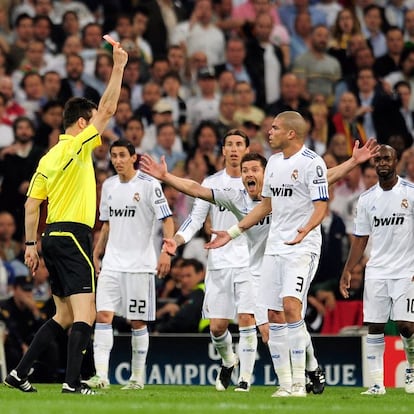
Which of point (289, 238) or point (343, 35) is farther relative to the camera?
point (343, 35)

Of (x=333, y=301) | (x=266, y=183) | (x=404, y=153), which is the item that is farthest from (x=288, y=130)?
(x=404, y=153)

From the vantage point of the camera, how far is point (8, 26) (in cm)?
2397

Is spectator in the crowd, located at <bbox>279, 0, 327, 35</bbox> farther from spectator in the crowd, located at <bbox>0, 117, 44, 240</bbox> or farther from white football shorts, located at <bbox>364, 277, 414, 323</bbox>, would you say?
white football shorts, located at <bbox>364, 277, 414, 323</bbox>

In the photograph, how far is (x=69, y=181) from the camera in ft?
44.7

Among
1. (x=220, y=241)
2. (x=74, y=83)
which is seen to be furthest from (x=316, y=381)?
(x=74, y=83)

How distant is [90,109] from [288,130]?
1953 mm

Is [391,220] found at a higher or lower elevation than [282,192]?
lower

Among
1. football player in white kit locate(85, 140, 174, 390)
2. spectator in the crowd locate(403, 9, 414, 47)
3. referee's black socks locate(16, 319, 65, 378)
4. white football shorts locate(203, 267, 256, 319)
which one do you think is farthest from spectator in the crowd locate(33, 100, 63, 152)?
referee's black socks locate(16, 319, 65, 378)

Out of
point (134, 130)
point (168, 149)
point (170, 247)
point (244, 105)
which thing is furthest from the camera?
point (244, 105)

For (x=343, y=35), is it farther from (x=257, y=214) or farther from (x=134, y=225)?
(x=257, y=214)

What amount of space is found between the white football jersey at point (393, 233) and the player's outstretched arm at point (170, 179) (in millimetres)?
1840

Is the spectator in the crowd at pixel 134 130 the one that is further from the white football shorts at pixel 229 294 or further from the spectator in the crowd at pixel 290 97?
the white football shorts at pixel 229 294

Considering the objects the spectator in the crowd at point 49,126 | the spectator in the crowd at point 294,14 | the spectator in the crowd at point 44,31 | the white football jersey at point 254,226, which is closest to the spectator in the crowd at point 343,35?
the spectator in the crowd at point 294,14

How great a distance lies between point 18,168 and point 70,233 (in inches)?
293
